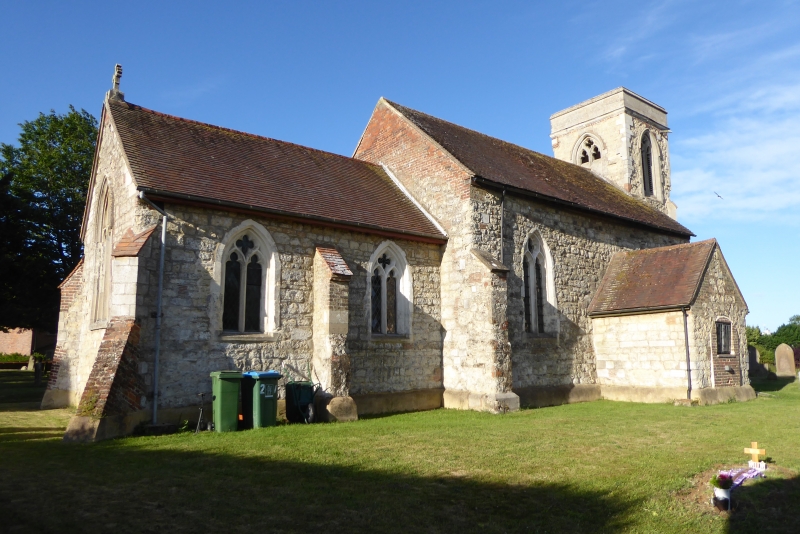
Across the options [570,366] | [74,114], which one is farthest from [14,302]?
[570,366]

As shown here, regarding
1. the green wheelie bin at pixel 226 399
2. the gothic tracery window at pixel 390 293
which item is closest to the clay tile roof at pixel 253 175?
the gothic tracery window at pixel 390 293

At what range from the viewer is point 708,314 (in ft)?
53.7

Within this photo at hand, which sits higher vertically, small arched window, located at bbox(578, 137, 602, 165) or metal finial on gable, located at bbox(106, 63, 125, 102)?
small arched window, located at bbox(578, 137, 602, 165)

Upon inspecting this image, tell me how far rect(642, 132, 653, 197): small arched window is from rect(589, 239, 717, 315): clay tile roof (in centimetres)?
878

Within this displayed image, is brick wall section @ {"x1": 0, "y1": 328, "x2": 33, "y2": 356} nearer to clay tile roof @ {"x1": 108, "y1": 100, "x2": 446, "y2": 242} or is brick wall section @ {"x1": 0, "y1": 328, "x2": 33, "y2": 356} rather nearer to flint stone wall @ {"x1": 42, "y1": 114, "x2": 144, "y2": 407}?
flint stone wall @ {"x1": 42, "y1": 114, "x2": 144, "y2": 407}

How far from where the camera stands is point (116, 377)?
993 centimetres

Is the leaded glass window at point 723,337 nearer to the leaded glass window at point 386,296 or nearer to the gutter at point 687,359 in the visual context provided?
the gutter at point 687,359

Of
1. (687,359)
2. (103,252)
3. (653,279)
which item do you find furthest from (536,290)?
(103,252)

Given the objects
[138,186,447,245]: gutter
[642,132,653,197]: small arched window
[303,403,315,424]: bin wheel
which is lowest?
[303,403,315,424]: bin wheel

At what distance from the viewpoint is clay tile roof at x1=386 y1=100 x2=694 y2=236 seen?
16828 millimetres

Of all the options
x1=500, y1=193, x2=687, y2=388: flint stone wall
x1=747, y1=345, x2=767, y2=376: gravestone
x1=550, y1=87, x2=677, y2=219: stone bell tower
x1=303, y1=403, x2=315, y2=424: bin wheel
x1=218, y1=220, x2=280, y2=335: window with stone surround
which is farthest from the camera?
x1=747, y1=345, x2=767, y2=376: gravestone

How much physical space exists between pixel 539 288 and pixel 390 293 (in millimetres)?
4972

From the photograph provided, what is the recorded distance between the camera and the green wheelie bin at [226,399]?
1076 centimetres

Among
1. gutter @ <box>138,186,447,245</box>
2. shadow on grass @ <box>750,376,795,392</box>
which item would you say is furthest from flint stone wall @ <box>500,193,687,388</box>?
shadow on grass @ <box>750,376,795,392</box>
